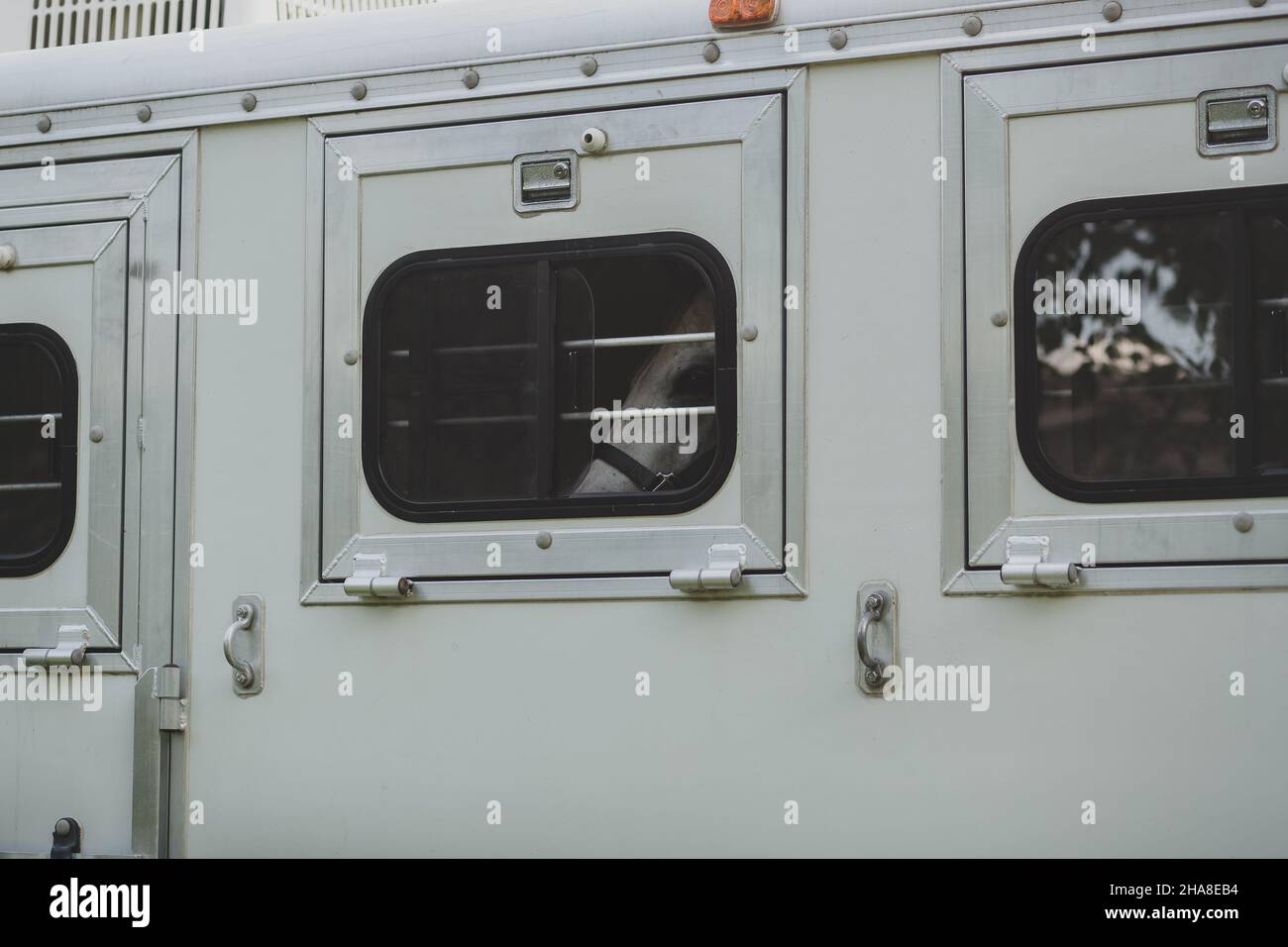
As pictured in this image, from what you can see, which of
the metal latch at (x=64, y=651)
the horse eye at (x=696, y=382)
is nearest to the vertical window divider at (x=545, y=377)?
the horse eye at (x=696, y=382)

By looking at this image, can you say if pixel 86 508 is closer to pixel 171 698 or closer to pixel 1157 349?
pixel 171 698

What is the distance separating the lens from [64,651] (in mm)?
3752

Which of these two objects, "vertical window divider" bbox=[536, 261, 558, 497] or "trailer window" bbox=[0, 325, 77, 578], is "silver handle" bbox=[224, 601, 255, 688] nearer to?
"trailer window" bbox=[0, 325, 77, 578]

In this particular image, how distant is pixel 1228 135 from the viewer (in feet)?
10.1

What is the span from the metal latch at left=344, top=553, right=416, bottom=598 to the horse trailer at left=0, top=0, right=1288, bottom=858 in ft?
0.04

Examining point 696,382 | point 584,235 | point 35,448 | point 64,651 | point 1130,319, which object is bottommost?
point 64,651

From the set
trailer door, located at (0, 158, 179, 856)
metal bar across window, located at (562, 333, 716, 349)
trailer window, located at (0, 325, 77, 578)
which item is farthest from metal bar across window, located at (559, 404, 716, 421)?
trailer window, located at (0, 325, 77, 578)

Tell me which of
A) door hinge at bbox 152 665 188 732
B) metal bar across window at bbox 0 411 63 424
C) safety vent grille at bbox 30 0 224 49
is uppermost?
safety vent grille at bbox 30 0 224 49

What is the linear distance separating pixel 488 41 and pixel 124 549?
1.43m

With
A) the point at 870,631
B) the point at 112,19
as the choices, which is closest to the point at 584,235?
the point at 870,631

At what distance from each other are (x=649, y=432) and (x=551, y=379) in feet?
0.79

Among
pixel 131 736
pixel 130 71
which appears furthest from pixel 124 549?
pixel 130 71

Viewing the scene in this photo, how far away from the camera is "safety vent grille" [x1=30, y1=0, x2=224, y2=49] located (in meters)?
4.01

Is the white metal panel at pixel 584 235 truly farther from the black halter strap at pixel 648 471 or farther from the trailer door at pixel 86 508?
the trailer door at pixel 86 508
